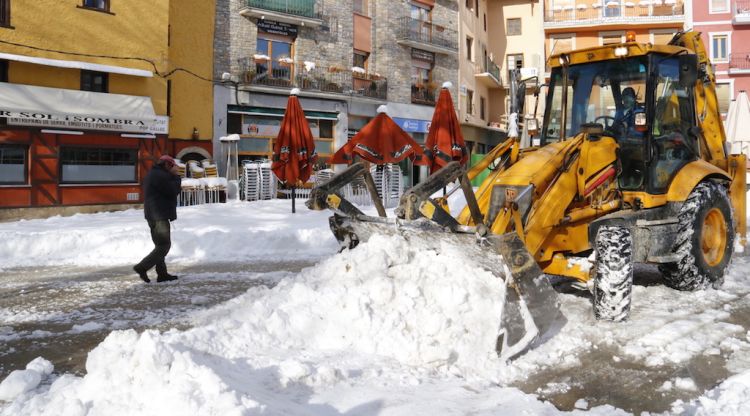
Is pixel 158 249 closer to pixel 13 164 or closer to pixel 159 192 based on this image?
pixel 159 192

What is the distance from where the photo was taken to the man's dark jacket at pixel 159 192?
811 cm

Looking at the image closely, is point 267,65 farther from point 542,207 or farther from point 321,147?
point 542,207

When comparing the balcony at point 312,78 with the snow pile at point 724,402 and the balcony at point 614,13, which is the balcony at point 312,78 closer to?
the balcony at point 614,13

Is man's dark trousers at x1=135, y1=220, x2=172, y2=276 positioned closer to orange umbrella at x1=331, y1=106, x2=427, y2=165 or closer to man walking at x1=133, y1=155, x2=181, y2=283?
man walking at x1=133, y1=155, x2=181, y2=283

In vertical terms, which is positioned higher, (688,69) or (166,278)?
(688,69)

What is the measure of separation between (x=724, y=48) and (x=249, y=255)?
120 ft

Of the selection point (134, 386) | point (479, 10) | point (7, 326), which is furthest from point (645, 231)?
point (479, 10)

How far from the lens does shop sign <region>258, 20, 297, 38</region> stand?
24.4 metres

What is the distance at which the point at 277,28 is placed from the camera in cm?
2481

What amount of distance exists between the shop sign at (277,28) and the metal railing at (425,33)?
594 cm

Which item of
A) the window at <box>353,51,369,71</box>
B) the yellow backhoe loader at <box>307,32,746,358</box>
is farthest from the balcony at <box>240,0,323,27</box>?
the yellow backhoe loader at <box>307,32,746,358</box>

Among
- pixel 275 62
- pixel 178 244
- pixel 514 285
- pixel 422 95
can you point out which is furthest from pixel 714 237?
pixel 422 95

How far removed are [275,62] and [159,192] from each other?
17460 mm

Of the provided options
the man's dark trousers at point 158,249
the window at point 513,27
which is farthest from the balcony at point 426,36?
the man's dark trousers at point 158,249
